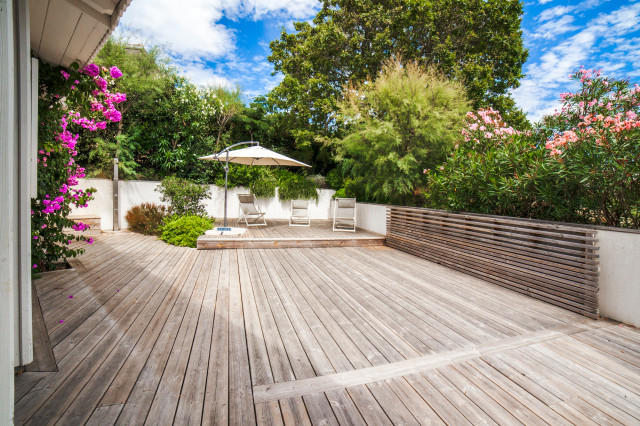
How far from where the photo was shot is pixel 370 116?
7.17 m

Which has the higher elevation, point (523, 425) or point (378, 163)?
point (378, 163)

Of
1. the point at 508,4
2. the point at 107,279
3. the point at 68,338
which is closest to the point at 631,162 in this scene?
the point at 68,338

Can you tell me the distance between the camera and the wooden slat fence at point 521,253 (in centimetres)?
285

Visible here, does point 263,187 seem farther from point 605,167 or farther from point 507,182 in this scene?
point 605,167

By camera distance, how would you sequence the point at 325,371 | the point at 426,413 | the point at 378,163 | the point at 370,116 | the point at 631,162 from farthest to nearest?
the point at 370,116 < the point at 378,163 < the point at 631,162 < the point at 325,371 < the point at 426,413

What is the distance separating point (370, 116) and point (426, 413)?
21.5ft

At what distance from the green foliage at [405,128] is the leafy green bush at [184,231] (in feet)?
12.1

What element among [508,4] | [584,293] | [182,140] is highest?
[508,4]

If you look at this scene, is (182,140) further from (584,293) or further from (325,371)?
(584,293)

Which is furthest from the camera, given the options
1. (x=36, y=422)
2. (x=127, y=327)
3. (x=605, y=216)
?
(x=605, y=216)

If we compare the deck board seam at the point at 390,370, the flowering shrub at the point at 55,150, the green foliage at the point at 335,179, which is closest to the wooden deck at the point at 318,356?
the deck board seam at the point at 390,370

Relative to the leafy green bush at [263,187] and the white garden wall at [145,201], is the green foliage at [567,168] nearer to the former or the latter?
the white garden wall at [145,201]

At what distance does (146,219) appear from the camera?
22.7 ft

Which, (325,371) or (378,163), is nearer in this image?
(325,371)
